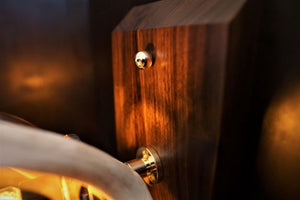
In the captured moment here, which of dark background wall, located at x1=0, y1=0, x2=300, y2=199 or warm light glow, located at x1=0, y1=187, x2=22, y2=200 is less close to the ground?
dark background wall, located at x1=0, y1=0, x2=300, y2=199

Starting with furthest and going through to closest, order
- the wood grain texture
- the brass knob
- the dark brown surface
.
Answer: the dark brown surface, the brass knob, the wood grain texture

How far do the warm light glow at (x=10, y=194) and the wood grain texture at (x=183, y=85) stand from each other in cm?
24

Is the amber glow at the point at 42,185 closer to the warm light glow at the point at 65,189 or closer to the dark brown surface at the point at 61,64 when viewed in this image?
the warm light glow at the point at 65,189

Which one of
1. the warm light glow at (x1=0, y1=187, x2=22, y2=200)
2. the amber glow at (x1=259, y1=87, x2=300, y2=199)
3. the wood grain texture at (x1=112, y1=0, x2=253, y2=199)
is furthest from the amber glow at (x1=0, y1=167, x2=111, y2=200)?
the amber glow at (x1=259, y1=87, x2=300, y2=199)

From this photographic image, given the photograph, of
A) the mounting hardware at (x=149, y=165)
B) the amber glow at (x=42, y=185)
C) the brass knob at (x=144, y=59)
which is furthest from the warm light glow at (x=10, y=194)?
the brass knob at (x=144, y=59)

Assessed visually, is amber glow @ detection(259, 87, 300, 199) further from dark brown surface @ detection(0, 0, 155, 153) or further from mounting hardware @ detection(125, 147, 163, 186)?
dark brown surface @ detection(0, 0, 155, 153)

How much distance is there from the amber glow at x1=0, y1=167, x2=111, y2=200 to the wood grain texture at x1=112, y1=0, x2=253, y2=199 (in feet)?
0.52

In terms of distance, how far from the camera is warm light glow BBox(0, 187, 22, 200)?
1.22 feet

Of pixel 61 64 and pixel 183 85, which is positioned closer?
pixel 183 85

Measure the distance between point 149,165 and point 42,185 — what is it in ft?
0.65

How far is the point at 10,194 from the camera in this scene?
37 cm

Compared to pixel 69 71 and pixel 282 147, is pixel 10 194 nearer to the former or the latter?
pixel 69 71

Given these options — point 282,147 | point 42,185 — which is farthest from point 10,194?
point 282,147

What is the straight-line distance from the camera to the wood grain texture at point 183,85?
28 cm
